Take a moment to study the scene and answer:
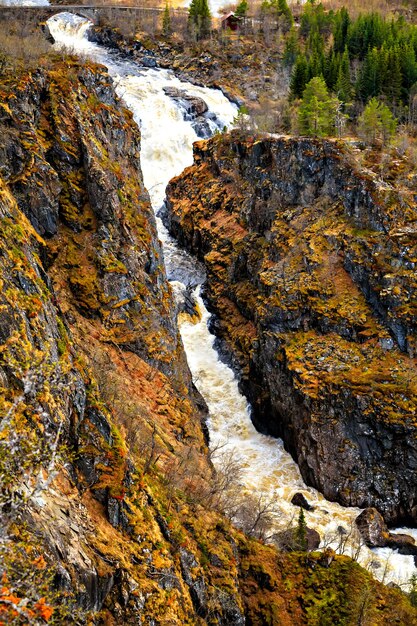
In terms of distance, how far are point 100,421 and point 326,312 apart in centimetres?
2524

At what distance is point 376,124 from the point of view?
4775 centimetres

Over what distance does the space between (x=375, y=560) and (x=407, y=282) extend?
1813cm

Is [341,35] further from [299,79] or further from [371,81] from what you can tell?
[371,81]

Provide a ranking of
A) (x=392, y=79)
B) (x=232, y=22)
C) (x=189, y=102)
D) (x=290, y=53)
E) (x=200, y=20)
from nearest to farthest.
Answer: (x=392, y=79) < (x=189, y=102) < (x=290, y=53) < (x=200, y=20) < (x=232, y=22)

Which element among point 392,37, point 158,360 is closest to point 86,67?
point 158,360

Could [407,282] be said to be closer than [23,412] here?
No

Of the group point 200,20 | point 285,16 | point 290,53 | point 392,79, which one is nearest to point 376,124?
point 392,79

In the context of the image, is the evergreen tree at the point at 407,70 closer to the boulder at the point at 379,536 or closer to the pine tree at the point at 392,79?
the pine tree at the point at 392,79

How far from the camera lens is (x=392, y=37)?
252 feet

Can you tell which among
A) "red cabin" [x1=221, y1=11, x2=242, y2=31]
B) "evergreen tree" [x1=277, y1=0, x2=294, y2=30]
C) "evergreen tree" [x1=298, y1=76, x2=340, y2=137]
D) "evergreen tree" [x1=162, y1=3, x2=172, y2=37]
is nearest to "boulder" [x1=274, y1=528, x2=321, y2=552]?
"evergreen tree" [x1=298, y1=76, x2=340, y2=137]

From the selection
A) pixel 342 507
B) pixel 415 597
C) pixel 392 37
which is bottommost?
pixel 342 507

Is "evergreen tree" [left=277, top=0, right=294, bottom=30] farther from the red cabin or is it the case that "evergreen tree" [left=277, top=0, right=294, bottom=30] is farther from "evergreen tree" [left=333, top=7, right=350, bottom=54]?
"evergreen tree" [left=333, top=7, right=350, bottom=54]

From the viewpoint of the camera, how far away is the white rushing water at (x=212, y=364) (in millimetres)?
30422

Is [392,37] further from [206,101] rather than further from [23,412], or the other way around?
[23,412]
